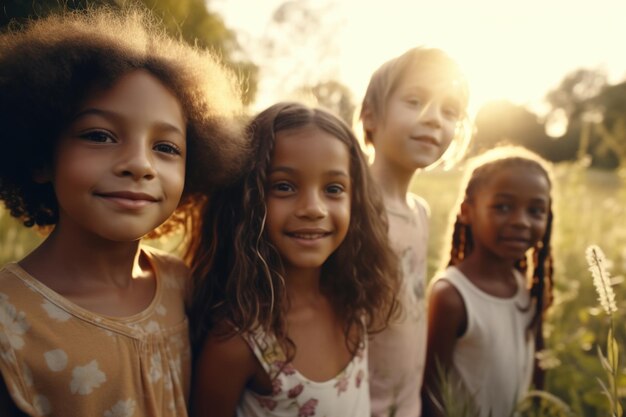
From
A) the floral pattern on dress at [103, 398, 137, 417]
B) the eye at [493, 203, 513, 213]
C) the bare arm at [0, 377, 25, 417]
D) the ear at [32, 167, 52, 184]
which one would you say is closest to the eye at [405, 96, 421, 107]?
the eye at [493, 203, 513, 213]

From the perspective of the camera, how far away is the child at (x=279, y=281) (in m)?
1.75

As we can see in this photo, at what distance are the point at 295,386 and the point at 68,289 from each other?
0.81 metres

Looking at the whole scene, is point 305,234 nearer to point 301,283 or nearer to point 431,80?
point 301,283

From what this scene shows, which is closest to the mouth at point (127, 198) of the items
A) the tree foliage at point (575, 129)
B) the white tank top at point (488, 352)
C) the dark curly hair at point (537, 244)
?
the white tank top at point (488, 352)

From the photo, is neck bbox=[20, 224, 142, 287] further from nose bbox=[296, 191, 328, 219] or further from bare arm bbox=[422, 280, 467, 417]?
bare arm bbox=[422, 280, 467, 417]

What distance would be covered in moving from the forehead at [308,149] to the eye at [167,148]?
0.38 metres

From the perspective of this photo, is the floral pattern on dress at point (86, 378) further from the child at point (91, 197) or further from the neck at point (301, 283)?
Answer: the neck at point (301, 283)

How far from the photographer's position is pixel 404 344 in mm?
2342

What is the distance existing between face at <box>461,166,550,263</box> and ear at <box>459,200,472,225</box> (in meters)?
0.13

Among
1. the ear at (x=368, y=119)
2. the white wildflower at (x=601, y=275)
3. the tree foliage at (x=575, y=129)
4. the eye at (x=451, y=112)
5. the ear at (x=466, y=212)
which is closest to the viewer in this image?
the white wildflower at (x=601, y=275)

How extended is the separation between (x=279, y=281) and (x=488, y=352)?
47.9 inches

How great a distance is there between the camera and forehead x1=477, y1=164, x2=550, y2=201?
2.48 metres

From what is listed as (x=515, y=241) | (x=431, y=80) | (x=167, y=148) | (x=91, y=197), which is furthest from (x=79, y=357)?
(x=515, y=241)

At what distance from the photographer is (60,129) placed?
1.43 meters
